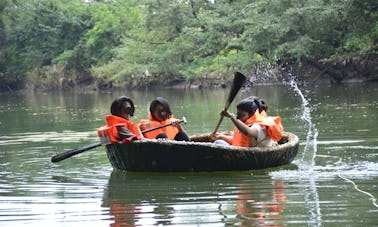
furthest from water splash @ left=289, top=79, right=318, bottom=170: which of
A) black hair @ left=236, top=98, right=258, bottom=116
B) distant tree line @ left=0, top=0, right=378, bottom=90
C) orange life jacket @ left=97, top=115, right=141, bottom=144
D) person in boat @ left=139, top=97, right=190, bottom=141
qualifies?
distant tree line @ left=0, top=0, right=378, bottom=90

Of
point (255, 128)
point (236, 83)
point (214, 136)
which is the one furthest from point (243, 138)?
point (214, 136)

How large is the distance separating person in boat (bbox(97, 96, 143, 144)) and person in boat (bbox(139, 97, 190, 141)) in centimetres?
59

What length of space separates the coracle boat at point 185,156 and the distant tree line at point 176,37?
19.7 meters

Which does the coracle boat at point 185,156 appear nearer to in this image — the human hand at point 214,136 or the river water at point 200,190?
the river water at point 200,190

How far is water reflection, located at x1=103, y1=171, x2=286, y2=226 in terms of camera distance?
21.2 ft

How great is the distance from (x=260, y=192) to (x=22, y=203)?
2183mm

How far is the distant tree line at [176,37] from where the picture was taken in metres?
31.1

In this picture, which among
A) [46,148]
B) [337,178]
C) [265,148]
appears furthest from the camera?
[46,148]

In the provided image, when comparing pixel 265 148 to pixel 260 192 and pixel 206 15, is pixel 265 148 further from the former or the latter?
pixel 206 15

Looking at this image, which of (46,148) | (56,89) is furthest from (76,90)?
(46,148)

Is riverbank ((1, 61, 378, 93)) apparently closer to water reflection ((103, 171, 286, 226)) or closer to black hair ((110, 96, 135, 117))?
black hair ((110, 96, 135, 117))

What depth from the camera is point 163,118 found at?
9.66 metres

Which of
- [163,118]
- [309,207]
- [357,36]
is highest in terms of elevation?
[357,36]

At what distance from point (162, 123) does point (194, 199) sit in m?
2.37
